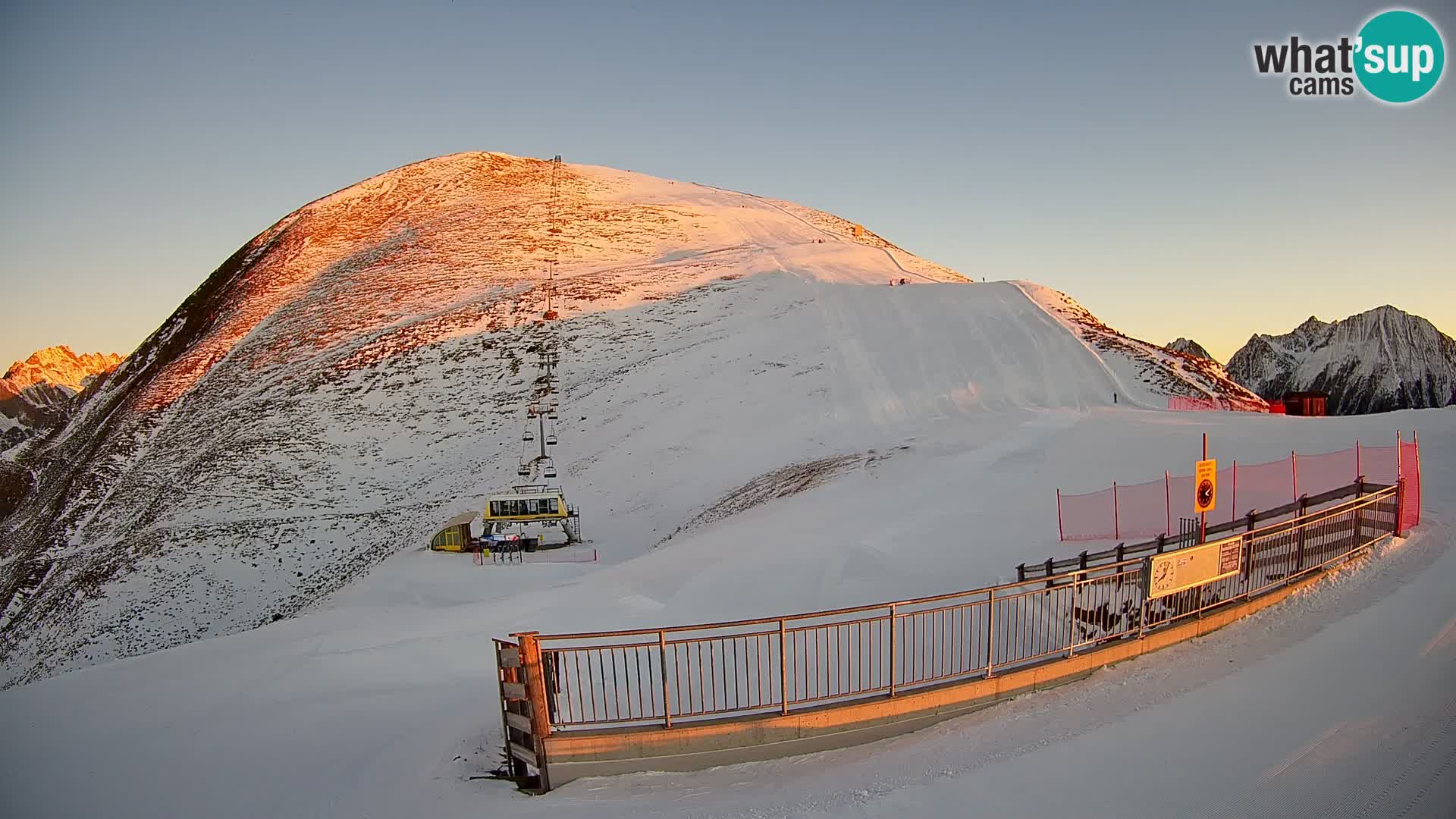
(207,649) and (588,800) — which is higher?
(588,800)

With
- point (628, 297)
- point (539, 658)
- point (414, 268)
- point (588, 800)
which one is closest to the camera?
point (588, 800)

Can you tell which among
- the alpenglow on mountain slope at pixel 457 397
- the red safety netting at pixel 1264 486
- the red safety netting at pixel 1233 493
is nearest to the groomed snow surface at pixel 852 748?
the red safety netting at pixel 1233 493

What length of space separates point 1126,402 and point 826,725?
36.1 m

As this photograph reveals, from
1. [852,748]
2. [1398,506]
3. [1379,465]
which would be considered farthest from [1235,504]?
[852,748]

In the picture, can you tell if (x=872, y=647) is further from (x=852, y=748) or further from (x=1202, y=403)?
(x=1202, y=403)

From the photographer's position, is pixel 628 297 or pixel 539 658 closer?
pixel 539 658

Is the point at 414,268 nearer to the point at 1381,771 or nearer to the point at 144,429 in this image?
the point at 144,429

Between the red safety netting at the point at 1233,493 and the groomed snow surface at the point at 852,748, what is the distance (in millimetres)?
1149

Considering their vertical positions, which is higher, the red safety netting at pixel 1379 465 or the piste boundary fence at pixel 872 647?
the red safety netting at pixel 1379 465

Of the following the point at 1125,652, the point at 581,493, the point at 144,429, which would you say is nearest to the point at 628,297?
the point at 581,493

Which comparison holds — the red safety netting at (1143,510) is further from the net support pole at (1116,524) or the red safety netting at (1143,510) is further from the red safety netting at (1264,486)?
the red safety netting at (1264,486)

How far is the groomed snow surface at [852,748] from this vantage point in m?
7.48

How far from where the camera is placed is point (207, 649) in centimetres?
1925

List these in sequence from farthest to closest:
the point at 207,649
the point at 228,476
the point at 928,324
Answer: the point at 928,324, the point at 228,476, the point at 207,649
